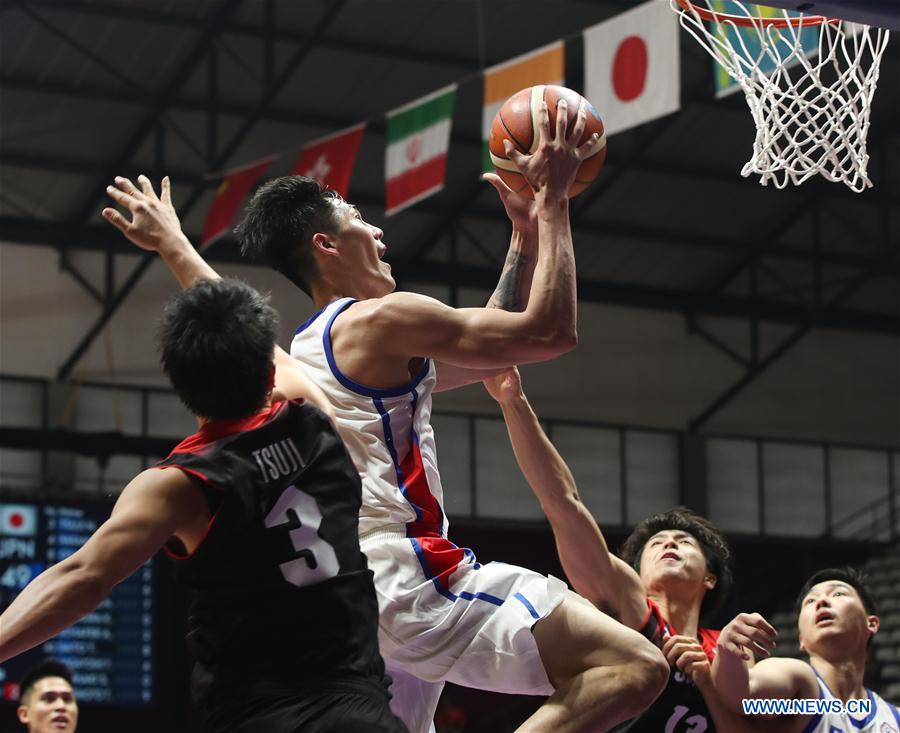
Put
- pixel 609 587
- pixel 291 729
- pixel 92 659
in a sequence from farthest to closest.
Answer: pixel 92 659
pixel 609 587
pixel 291 729

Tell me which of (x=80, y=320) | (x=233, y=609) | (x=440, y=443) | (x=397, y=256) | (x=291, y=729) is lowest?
(x=291, y=729)

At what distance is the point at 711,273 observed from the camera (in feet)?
69.0

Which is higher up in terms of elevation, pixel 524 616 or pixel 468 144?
pixel 468 144

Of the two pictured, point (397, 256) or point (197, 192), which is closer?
point (197, 192)

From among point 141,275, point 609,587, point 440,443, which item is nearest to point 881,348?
point 440,443

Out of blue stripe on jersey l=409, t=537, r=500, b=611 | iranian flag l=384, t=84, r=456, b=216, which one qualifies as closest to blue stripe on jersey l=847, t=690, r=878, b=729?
blue stripe on jersey l=409, t=537, r=500, b=611

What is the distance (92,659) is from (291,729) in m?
12.3

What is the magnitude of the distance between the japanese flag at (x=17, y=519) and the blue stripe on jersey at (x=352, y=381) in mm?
11449

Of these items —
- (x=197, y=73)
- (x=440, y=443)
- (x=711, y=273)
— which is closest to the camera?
(x=197, y=73)

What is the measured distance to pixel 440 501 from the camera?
3.95 meters

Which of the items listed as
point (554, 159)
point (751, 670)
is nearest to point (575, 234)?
point (751, 670)

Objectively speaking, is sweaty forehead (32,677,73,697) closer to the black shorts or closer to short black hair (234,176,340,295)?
short black hair (234,176,340,295)

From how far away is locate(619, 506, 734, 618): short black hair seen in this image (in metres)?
5.31

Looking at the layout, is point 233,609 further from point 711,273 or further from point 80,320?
point 711,273
